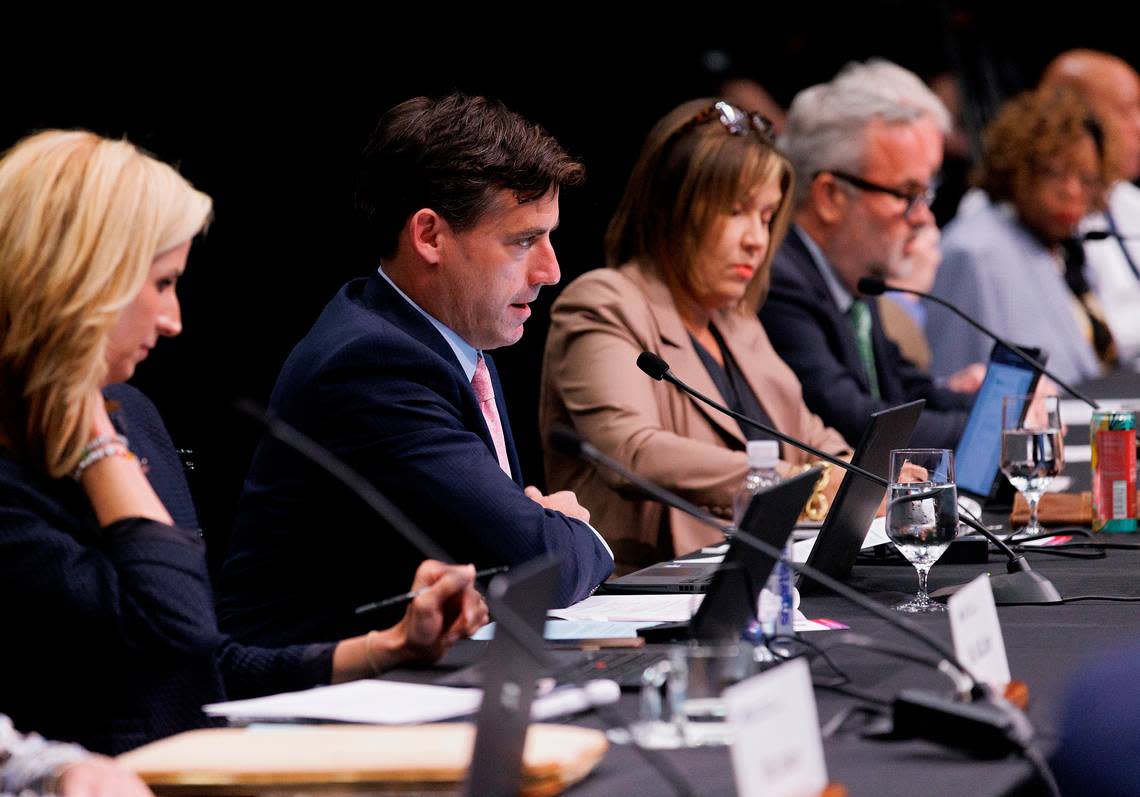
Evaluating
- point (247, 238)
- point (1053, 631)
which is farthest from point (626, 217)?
point (1053, 631)

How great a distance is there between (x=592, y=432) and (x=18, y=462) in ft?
5.28

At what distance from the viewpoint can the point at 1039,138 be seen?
5.36 meters

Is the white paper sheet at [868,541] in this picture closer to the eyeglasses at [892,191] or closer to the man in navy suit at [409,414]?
the man in navy suit at [409,414]

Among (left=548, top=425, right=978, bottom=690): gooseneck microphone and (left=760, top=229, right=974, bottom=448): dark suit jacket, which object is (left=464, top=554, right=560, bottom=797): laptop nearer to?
(left=548, top=425, right=978, bottom=690): gooseneck microphone

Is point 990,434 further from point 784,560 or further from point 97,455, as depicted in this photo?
point 97,455

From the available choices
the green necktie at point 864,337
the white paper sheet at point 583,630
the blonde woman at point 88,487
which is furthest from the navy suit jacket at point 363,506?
the green necktie at point 864,337

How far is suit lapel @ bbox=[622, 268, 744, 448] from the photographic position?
10.4ft

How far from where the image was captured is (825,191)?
4.11 meters

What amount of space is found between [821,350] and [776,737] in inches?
109

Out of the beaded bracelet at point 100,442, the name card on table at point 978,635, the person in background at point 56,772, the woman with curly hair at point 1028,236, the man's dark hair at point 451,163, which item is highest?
the man's dark hair at point 451,163

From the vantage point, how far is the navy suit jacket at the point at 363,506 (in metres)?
2.02

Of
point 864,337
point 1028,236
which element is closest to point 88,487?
point 864,337

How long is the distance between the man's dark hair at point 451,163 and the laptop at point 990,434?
1.24 meters

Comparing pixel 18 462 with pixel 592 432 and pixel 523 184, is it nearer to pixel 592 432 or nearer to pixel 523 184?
pixel 523 184
